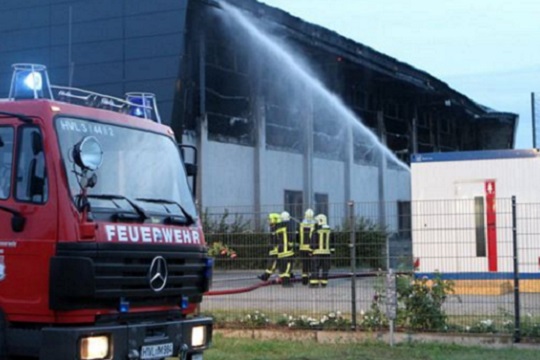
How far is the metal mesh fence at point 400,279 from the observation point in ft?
39.0

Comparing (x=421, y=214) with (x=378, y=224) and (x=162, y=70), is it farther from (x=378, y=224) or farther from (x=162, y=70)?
(x=162, y=70)

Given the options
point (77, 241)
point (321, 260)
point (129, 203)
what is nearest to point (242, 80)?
point (321, 260)

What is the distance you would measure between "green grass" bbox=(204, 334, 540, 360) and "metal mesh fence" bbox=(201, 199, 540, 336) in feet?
1.80

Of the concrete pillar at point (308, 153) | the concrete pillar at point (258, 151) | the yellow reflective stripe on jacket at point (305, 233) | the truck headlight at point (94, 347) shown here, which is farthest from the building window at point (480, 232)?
the concrete pillar at point (308, 153)

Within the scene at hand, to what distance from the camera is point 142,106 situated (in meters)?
9.10

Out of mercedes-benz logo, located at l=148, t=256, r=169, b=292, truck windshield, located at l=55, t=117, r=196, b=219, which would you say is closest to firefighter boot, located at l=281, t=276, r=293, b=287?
truck windshield, located at l=55, t=117, r=196, b=219

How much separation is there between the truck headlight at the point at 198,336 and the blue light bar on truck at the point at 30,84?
2.49m

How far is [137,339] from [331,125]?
30.4m

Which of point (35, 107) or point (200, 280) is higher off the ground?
point (35, 107)

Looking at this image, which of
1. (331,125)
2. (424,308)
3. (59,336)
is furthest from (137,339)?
(331,125)

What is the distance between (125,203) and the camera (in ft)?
25.4

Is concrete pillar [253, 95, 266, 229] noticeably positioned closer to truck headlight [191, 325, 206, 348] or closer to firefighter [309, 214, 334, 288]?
firefighter [309, 214, 334, 288]

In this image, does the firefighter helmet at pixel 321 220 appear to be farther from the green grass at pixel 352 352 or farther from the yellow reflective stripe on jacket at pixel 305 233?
the green grass at pixel 352 352

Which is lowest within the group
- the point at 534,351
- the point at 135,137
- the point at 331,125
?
the point at 534,351
